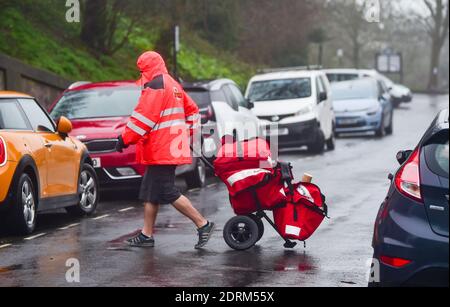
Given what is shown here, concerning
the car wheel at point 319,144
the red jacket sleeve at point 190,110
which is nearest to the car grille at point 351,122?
the car wheel at point 319,144

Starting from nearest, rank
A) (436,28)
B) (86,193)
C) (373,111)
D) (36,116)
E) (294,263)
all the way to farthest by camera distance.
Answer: (294,263) < (36,116) < (86,193) < (373,111) < (436,28)

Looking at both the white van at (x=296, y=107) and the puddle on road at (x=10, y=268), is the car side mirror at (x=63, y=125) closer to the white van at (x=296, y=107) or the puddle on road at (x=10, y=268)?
the puddle on road at (x=10, y=268)

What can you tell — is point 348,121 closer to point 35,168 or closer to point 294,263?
point 35,168

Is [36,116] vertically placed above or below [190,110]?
below

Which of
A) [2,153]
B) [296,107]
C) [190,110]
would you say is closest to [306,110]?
[296,107]

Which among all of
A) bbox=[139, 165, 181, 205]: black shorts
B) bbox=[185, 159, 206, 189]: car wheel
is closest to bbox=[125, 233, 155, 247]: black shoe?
bbox=[139, 165, 181, 205]: black shorts

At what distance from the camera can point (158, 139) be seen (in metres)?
11.3

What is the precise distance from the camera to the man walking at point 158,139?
1123cm

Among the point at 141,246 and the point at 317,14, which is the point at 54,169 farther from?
the point at 317,14

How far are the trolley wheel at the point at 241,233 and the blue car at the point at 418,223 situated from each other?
3.22 meters

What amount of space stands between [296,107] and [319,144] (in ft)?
3.11

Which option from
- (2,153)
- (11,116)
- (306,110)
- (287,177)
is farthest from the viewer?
(306,110)

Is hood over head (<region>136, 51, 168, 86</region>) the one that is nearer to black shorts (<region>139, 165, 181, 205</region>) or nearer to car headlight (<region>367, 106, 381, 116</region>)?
black shorts (<region>139, 165, 181, 205</region>)

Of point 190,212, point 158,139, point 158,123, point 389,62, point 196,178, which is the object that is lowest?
point 389,62
